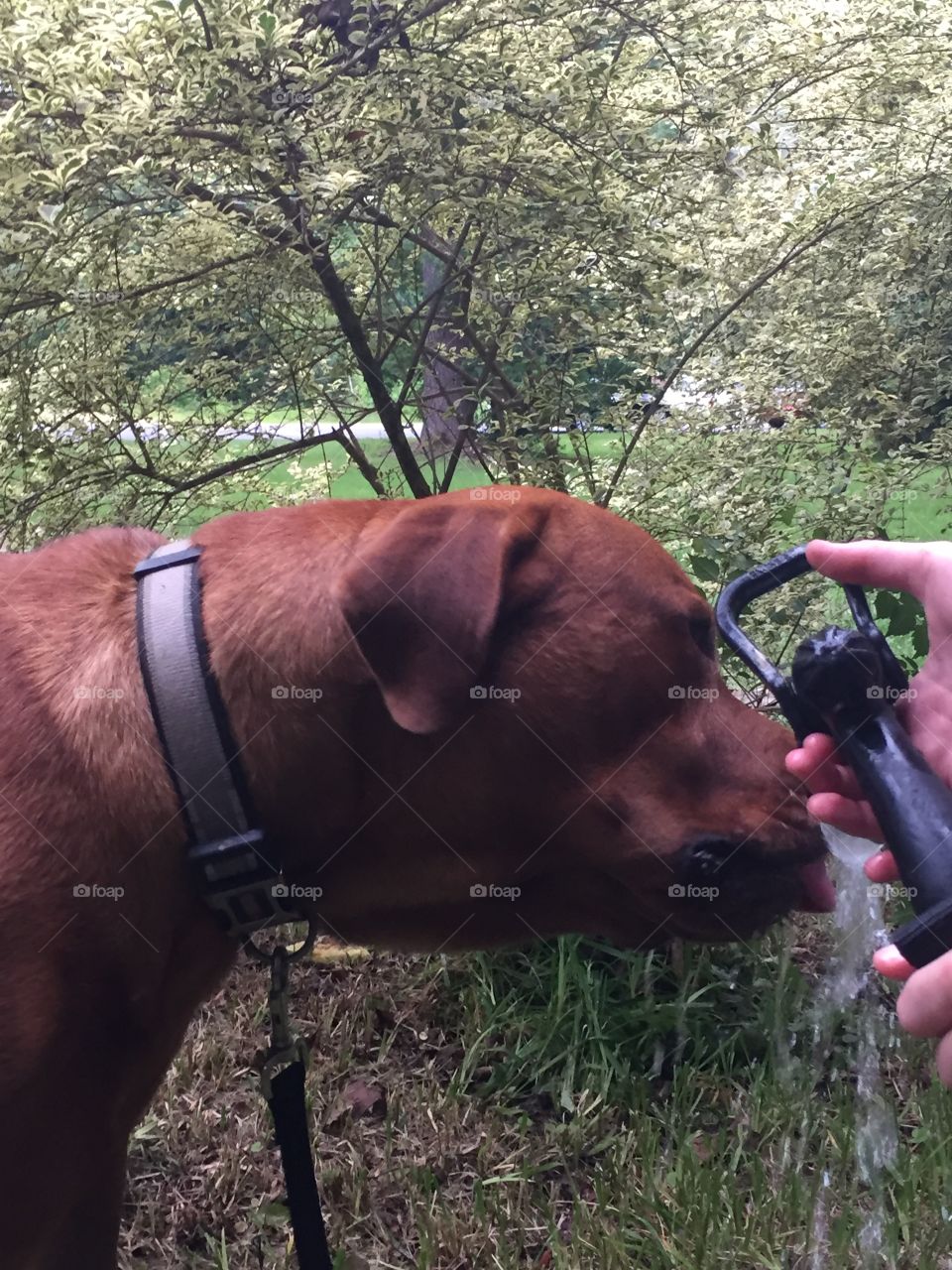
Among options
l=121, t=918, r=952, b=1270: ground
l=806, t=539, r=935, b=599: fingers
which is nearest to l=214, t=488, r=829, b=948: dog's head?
l=806, t=539, r=935, b=599: fingers

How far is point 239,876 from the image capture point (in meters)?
1.54

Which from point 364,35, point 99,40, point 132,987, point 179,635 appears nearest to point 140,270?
point 99,40

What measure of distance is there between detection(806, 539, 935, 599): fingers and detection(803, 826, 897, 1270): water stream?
51 cm

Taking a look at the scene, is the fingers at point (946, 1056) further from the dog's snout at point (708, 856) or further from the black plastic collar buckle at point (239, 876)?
the black plastic collar buckle at point (239, 876)

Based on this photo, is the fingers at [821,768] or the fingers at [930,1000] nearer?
the fingers at [930,1000]

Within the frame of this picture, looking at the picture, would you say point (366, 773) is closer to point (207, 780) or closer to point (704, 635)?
point (207, 780)

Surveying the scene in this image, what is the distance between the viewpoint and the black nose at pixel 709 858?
1852 millimetres

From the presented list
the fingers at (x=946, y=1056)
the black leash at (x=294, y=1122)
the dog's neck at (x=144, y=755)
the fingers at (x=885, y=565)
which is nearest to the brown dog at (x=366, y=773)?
the dog's neck at (x=144, y=755)

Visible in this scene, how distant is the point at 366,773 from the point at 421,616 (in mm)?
259

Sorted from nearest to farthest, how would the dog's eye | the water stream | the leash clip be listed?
the leash clip, the dog's eye, the water stream

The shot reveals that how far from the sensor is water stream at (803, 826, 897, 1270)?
7.94 ft

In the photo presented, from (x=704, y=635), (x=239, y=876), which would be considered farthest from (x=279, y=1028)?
(x=704, y=635)

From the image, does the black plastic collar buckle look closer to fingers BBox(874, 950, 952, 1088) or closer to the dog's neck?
the dog's neck

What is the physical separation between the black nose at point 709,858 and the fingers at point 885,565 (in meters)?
0.52
